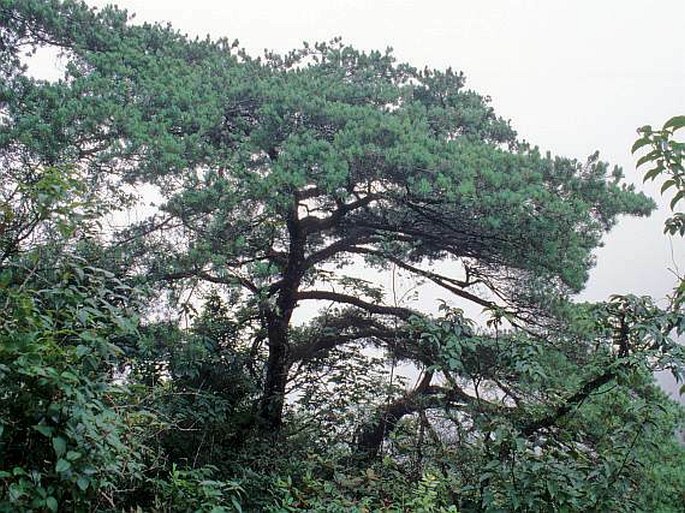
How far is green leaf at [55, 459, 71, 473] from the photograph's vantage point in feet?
5.06

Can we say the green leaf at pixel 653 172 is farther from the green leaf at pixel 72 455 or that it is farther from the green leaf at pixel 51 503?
the green leaf at pixel 51 503

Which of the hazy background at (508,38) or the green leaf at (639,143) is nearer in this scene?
the green leaf at (639,143)

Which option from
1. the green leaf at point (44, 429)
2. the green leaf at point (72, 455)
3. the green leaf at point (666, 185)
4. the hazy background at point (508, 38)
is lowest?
the green leaf at point (72, 455)

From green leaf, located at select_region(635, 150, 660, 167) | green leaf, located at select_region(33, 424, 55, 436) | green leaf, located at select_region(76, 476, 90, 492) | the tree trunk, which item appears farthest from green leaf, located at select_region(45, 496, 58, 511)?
the tree trunk

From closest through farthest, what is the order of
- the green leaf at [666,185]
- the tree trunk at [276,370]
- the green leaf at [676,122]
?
the green leaf at [676,122] < the green leaf at [666,185] < the tree trunk at [276,370]

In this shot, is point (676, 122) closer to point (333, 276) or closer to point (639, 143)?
point (639, 143)

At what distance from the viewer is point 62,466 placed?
1.55 meters

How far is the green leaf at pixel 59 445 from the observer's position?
1564mm

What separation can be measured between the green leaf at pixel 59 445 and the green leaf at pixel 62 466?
20mm

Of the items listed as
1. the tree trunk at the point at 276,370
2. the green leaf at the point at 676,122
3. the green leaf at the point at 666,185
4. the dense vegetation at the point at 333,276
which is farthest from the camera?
the tree trunk at the point at 276,370

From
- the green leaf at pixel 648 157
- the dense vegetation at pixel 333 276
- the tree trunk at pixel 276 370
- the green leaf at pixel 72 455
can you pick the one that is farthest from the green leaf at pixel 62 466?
the tree trunk at pixel 276 370

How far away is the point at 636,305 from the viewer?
2.60m

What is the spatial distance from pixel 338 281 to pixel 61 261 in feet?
12.7

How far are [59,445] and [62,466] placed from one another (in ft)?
0.18
